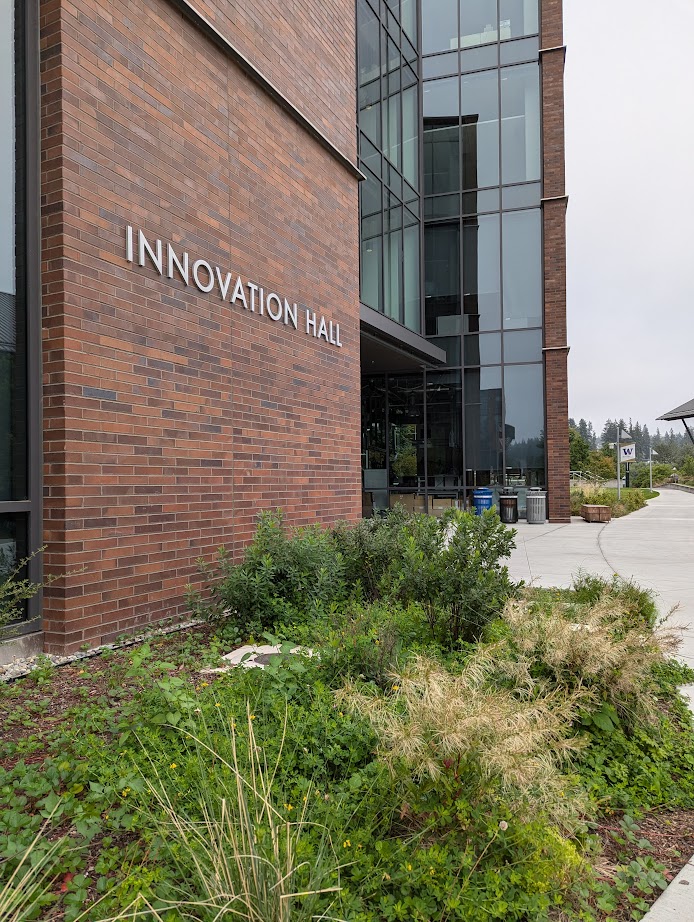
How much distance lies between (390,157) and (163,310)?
10.9 m

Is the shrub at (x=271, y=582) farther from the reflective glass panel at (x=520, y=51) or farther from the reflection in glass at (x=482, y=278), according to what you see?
the reflective glass panel at (x=520, y=51)

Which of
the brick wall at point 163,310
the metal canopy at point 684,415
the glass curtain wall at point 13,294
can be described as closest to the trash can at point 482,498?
the brick wall at point 163,310

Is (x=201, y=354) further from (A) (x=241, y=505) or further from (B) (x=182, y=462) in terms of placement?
(A) (x=241, y=505)

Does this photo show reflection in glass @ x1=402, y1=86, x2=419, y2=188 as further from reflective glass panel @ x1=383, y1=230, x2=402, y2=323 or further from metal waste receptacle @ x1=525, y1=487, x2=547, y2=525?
metal waste receptacle @ x1=525, y1=487, x2=547, y2=525

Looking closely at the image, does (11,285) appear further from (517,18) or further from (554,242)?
(517,18)

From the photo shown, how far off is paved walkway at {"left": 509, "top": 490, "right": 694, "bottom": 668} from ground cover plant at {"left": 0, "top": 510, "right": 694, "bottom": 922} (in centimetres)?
183

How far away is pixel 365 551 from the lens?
6.07 meters

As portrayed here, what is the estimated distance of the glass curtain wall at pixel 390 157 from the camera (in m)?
13.0

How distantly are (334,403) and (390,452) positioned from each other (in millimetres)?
9623

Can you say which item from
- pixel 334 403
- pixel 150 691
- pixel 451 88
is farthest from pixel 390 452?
pixel 150 691

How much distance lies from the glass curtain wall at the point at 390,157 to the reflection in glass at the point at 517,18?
3.43m

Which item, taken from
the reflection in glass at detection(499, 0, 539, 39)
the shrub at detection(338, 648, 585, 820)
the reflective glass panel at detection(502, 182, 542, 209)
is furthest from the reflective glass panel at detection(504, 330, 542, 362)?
the shrub at detection(338, 648, 585, 820)

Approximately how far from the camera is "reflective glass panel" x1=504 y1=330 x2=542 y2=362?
17062mm

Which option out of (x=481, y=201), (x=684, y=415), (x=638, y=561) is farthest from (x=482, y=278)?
(x=684, y=415)
